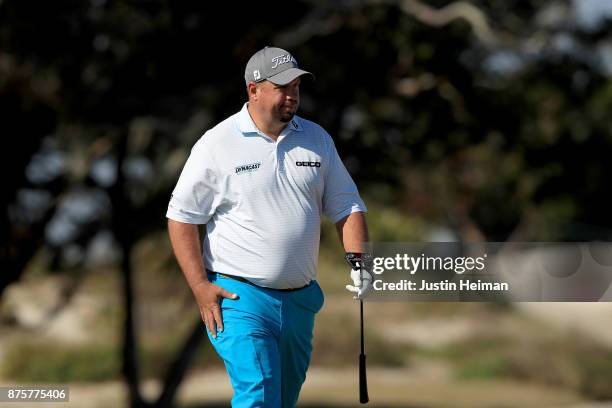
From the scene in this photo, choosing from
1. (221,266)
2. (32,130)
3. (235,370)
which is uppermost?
(32,130)

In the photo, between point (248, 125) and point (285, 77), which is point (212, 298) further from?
point (285, 77)

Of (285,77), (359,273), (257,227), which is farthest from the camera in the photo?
(359,273)

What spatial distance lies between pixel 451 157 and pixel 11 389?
7.76 m

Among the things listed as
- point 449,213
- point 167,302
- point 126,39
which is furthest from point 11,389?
point 449,213

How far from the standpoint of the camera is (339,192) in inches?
227

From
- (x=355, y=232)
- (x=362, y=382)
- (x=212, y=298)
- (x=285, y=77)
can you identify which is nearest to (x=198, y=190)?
(x=212, y=298)

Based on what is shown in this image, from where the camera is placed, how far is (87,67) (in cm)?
1492

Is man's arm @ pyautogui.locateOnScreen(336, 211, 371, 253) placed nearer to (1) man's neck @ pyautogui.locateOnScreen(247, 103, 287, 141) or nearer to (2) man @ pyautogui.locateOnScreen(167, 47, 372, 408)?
(2) man @ pyautogui.locateOnScreen(167, 47, 372, 408)

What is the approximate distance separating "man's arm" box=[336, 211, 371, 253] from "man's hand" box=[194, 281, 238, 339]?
2.00 ft

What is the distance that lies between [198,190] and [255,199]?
0.83ft

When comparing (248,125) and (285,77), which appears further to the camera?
(248,125)

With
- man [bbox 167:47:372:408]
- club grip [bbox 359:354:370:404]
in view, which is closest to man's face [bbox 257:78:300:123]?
man [bbox 167:47:372:408]

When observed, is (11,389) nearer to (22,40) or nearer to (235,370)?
(22,40)

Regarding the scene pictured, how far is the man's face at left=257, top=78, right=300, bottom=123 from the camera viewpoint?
5.48 meters
